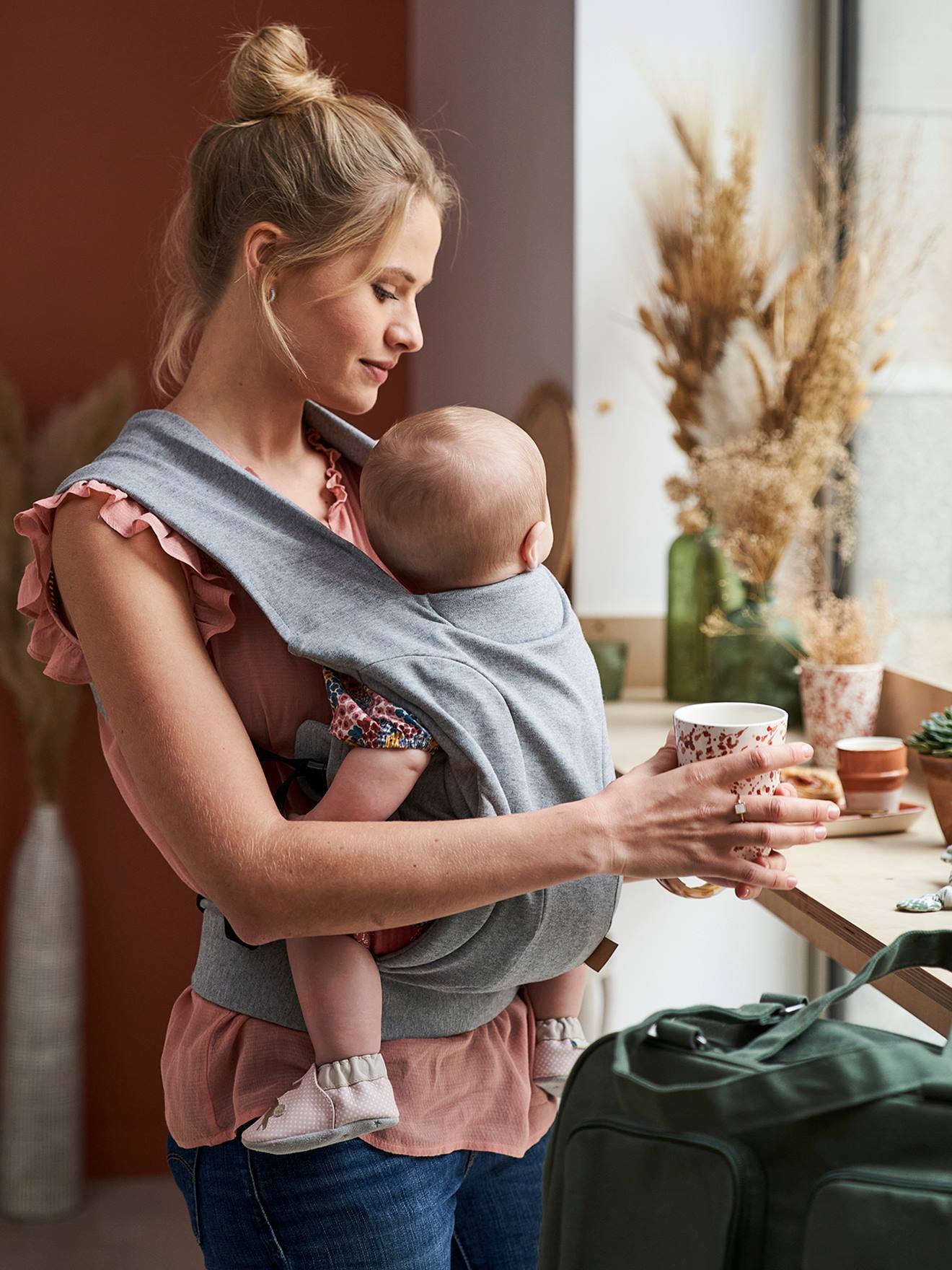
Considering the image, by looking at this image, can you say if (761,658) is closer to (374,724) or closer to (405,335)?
(405,335)

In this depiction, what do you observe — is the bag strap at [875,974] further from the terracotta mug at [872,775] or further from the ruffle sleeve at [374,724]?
the terracotta mug at [872,775]

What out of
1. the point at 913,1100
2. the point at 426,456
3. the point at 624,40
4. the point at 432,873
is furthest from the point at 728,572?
the point at 913,1100

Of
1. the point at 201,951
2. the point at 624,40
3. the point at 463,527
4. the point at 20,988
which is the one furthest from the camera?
the point at 20,988

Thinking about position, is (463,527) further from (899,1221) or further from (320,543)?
(899,1221)

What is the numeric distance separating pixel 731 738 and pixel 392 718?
0.27m

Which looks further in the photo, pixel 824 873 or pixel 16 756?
pixel 16 756

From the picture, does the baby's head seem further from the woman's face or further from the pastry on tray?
the pastry on tray

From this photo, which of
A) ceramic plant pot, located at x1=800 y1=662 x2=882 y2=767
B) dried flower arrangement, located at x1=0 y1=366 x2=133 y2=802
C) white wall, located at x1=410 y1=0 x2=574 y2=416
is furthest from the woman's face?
dried flower arrangement, located at x1=0 y1=366 x2=133 y2=802

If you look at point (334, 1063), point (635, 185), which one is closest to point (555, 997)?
point (334, 1063)

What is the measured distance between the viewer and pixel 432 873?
3.17 ft

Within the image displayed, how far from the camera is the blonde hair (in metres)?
→ 1.12

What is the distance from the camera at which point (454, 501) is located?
1077mm

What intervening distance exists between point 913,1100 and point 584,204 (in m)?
2.11

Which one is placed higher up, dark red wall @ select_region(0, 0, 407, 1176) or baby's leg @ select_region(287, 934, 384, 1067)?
dark red wall @ select_region(0, 0, 407, 1176)
